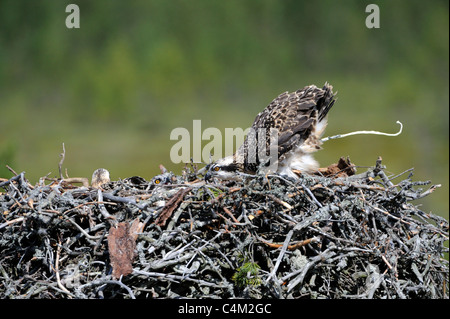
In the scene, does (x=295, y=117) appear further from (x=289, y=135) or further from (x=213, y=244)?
(x=213, y=244)

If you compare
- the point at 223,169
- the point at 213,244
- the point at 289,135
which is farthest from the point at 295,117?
the point at 213,244

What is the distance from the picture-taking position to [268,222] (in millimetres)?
2896

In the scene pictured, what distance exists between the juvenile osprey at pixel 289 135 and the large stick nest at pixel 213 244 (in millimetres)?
999

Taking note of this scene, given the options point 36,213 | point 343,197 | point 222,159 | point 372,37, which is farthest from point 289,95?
point 372,37

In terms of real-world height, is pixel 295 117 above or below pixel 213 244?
above

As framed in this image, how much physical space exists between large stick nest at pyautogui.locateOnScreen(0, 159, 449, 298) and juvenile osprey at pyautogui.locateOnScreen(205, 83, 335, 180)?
999 millimetres

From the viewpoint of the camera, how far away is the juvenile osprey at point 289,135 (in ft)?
13.5

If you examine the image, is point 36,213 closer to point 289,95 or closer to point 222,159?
point 222,159

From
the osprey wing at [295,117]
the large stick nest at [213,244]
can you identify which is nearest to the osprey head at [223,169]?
the osprey wing at [295,117]

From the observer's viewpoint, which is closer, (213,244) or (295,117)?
(213,244)

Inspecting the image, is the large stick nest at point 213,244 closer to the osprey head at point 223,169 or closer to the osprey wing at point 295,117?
the osprey head at point 223,169

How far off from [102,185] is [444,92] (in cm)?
1790

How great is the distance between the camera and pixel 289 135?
4.13 meters

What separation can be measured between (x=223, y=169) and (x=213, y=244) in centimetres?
117
